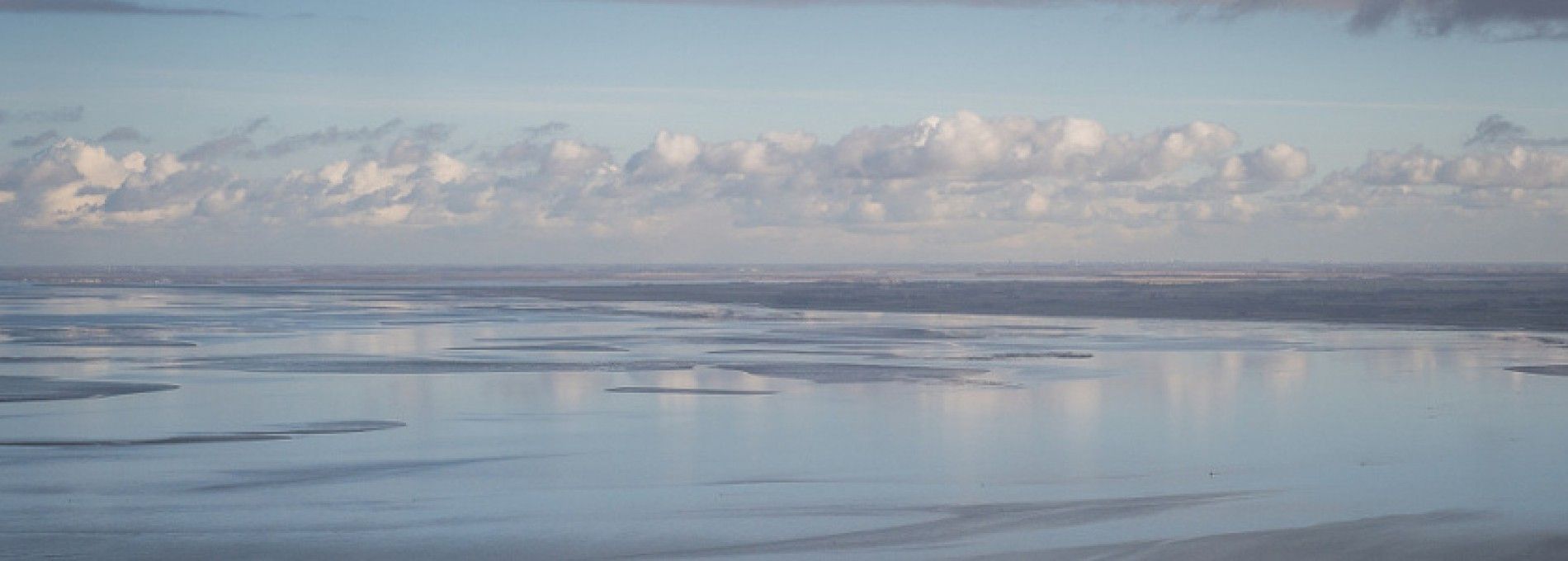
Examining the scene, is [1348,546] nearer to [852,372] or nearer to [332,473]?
[332,473]

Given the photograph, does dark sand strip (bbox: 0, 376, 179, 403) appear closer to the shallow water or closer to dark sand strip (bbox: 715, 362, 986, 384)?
the shallow water

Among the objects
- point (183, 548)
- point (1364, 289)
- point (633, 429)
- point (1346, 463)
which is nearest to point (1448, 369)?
point (1346, 463)

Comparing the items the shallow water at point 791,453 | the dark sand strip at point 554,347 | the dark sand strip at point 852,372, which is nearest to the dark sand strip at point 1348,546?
the shallow water at point 791,453

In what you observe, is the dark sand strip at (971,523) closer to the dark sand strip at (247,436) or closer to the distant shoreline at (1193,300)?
the dark sand strip at (247,436)

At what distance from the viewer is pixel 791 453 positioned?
17.9 meters

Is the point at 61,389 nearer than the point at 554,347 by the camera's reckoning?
Yes

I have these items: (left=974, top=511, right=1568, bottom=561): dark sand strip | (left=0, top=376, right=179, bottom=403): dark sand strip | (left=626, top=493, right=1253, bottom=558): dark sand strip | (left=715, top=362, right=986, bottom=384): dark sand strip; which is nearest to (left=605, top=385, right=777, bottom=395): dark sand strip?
(left=715, top=362, right=986, bottom=384): dark sand strip

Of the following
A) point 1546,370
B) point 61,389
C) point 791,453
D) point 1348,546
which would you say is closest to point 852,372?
Answer: point 791,453

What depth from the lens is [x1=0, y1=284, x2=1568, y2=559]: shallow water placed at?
12773 millimetres

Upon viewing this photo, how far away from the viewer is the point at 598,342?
4053 centimetres

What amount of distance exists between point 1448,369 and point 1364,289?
5651 cm

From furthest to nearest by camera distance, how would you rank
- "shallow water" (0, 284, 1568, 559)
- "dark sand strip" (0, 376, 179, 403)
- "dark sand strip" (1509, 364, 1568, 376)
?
"dark sand strip" (1509, 364, 1568, 376) → "dark sand strip" (0, 376, 179, 403) → "shallow water" (0, 284, 1568, 559)

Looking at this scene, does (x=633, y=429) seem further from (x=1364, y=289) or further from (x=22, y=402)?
(x=1364, y=289)

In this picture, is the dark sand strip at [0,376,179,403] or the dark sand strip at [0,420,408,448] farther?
the dark sand strip at [0,376,179,403]
